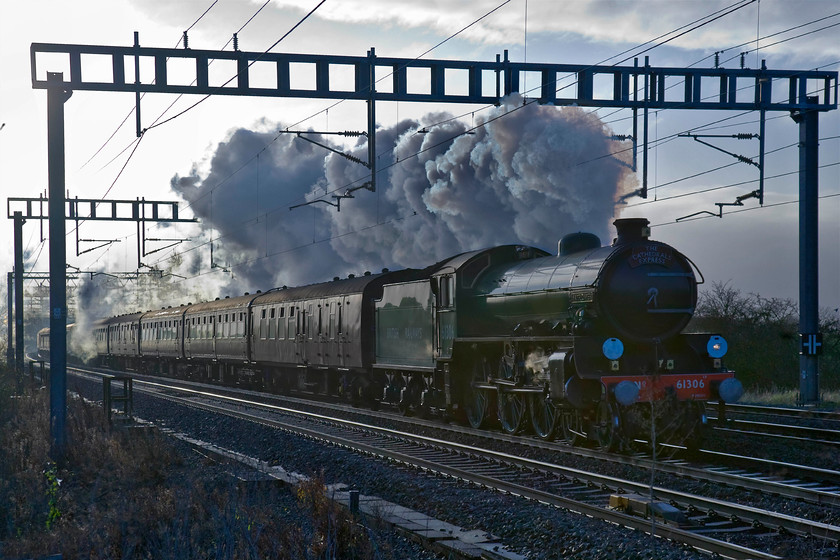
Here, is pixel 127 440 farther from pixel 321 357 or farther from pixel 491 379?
pixel 321 357

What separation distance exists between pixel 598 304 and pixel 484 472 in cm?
286

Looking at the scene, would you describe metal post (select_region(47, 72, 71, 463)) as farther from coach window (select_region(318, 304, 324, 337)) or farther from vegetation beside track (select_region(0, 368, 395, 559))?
coach window (select_region(318, 304, 324, 337))

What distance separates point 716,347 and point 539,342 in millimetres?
2465

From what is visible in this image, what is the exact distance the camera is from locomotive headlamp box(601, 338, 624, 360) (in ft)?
38.9

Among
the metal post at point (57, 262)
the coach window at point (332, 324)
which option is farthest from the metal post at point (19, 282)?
the metal post at point (57, 262)

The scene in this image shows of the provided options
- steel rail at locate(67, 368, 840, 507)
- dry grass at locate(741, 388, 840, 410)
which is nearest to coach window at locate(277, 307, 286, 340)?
dry grass at locate(741, 388, 840, 410)

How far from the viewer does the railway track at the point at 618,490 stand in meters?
7.34

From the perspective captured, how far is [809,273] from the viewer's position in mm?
19219

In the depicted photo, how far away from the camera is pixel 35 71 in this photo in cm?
1391

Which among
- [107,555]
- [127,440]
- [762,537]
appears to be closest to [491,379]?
[127,440]

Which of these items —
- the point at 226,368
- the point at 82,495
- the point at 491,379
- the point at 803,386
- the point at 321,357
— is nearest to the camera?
the point at 82,495

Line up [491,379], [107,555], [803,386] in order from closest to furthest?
1. [107,555]
2. [491,379]
3. [803,386]

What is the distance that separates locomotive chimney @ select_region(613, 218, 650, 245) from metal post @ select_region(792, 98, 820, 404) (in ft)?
27.1

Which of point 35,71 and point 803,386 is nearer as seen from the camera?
point 35,71
